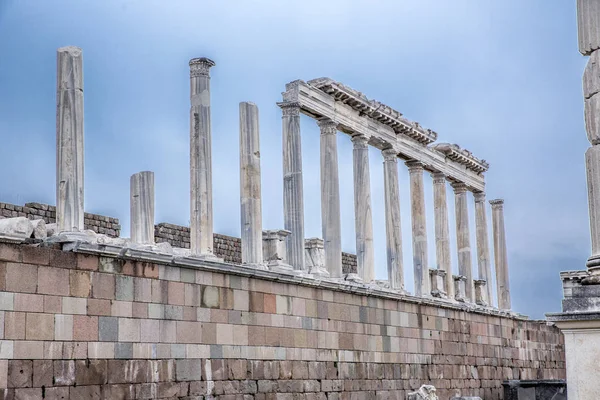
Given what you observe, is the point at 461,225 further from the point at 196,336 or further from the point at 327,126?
the point at 196,336

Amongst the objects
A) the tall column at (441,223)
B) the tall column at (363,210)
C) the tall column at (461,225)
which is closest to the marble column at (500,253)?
the tall column at (461,225)

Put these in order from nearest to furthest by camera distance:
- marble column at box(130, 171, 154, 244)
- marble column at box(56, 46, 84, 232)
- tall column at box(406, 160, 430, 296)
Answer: marble column at box(56, 46, 84, 232)
marble column at box(130, 171, 154, 244)
tall column at box(406, 160, 430, 296)

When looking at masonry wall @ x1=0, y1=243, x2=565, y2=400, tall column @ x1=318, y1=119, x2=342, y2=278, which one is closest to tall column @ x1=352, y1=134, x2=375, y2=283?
masonry wall @ x1=0, y1=243, x2=565, y2=400

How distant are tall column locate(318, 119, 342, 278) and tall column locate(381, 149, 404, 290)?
3.20 metres

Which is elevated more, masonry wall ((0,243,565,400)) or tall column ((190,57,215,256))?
tall column ((190,57,215,256))

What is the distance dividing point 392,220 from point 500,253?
30.5ft

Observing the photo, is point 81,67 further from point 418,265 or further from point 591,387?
point 418,265

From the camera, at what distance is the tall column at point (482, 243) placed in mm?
34250

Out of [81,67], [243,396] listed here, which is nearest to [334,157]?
[243,396]

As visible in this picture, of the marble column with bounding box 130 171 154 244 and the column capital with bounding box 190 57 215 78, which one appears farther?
the column capital with bounding box 190 57 215 78

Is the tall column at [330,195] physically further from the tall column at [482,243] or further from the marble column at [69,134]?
the tall column at [482,243]

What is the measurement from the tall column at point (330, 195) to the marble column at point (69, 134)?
936 cm

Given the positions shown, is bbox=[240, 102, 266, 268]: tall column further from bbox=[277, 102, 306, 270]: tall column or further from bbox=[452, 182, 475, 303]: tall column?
bbox=[452, 182, 475, 303]: tall column

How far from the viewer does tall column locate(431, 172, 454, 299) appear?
1226 inches
